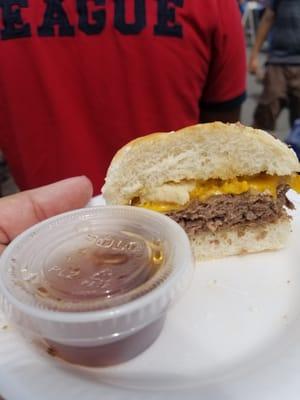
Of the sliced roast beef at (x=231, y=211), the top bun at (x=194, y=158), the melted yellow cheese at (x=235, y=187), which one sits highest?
the top bun at (x=194, y=158)

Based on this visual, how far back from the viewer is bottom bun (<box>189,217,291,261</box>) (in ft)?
4.94

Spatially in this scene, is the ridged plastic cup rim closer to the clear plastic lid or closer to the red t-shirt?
the clear plastic lid

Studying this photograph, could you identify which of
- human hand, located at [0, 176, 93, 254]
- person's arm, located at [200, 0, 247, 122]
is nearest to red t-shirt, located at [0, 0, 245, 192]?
person's arm, located at [200, 0, 247, 122]

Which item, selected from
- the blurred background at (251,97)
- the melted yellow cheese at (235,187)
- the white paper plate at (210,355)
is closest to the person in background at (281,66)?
the blurred background at (251,97)

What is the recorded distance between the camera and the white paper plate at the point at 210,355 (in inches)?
37.6

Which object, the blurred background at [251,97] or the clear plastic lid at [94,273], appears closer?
the clear plastic lid at [94,273]

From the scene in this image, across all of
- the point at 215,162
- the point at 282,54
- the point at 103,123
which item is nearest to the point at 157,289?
the point at 215,162

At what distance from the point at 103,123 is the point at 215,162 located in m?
0.81

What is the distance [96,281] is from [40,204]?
23.0 inches

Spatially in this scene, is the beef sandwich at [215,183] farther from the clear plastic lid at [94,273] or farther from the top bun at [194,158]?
the clear plastic lid at [94,273]

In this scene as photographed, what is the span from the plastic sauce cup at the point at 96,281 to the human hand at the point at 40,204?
0.88ft

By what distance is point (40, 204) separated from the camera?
5.00 ft

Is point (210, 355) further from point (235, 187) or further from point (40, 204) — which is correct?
point (40, 204)

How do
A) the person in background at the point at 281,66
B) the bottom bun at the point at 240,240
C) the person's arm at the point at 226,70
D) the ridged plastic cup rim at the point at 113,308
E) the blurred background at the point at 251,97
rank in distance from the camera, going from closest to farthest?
the ridged plastic cup rim at the point at 113,308, the bottom bun at the point at 240,240, the person's arm at the point at 226,70, the person in background at the point at 281,66, the blurred background at the point at 251,97
